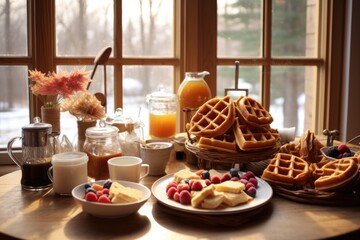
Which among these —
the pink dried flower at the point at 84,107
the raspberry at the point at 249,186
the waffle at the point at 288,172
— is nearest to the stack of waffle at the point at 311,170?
the waffle at the point at 288,172

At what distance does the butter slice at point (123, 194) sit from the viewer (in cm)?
118

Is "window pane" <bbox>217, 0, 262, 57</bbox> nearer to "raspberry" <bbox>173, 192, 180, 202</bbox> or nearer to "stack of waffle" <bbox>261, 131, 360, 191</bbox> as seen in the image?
"stack of waffle" <bbox>261, 131, 360, 191</bbox>

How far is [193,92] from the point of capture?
198cm

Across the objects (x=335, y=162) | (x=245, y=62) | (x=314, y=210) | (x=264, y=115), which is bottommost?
(x=314, y=210)

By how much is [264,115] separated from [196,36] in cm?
97

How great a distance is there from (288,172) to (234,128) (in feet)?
0.79

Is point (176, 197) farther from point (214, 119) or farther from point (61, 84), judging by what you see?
point (61, 84)

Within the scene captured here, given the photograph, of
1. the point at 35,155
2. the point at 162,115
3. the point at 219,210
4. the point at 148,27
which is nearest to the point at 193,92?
the point at 162,115

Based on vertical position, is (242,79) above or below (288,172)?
above

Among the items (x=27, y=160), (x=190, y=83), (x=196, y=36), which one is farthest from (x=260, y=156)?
(x=196, y=36)

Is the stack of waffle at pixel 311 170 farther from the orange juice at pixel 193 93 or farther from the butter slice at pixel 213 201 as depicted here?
the orange juice at pixel 193 93

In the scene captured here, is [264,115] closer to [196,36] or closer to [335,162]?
[335,162]

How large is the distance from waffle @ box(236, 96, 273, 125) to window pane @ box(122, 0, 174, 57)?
987 mm

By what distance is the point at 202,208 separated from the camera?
1.19 meters
